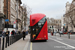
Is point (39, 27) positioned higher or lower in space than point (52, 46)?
higher

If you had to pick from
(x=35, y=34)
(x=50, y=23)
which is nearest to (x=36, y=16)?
(x=35, y=34)

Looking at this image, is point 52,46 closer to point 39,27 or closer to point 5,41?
point 5,41

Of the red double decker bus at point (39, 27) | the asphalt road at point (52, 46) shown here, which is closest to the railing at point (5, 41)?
the asphalt road at point (52, 46)

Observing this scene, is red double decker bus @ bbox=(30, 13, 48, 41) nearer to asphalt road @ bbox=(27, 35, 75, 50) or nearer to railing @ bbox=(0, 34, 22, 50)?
asphalt road @ bbox=(27, 35, 75, 50)

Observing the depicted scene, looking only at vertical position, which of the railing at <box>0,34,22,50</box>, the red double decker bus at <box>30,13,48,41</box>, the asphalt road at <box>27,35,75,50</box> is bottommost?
the asphalt road at <box>27,35,75,50</box>

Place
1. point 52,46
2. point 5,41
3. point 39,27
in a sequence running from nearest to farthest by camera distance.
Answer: point 5,41 < point 52,46 < point 39,27

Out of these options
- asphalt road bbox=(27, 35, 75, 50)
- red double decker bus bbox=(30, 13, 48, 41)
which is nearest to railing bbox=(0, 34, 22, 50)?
asphalt road bbox=(27, 35, 75, 50)

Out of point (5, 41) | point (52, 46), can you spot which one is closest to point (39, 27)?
point (52, 46)

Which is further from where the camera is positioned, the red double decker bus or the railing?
the red double decker bus

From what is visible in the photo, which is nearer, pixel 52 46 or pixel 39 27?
pixel 52 46

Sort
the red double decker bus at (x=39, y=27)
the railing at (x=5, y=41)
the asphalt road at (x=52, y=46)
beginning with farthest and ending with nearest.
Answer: the red double decker bus at (x=39, y=27)
the asphalt road at (x=52, y=46)
the railing at (x=5, y=41)

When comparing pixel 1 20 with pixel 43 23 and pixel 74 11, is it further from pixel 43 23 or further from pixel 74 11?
pixel 74 11

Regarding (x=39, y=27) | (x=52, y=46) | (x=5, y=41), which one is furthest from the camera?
(x=39, y=27)

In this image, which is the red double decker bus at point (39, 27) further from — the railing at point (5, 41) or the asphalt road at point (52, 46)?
the railing at point (5, 41)
